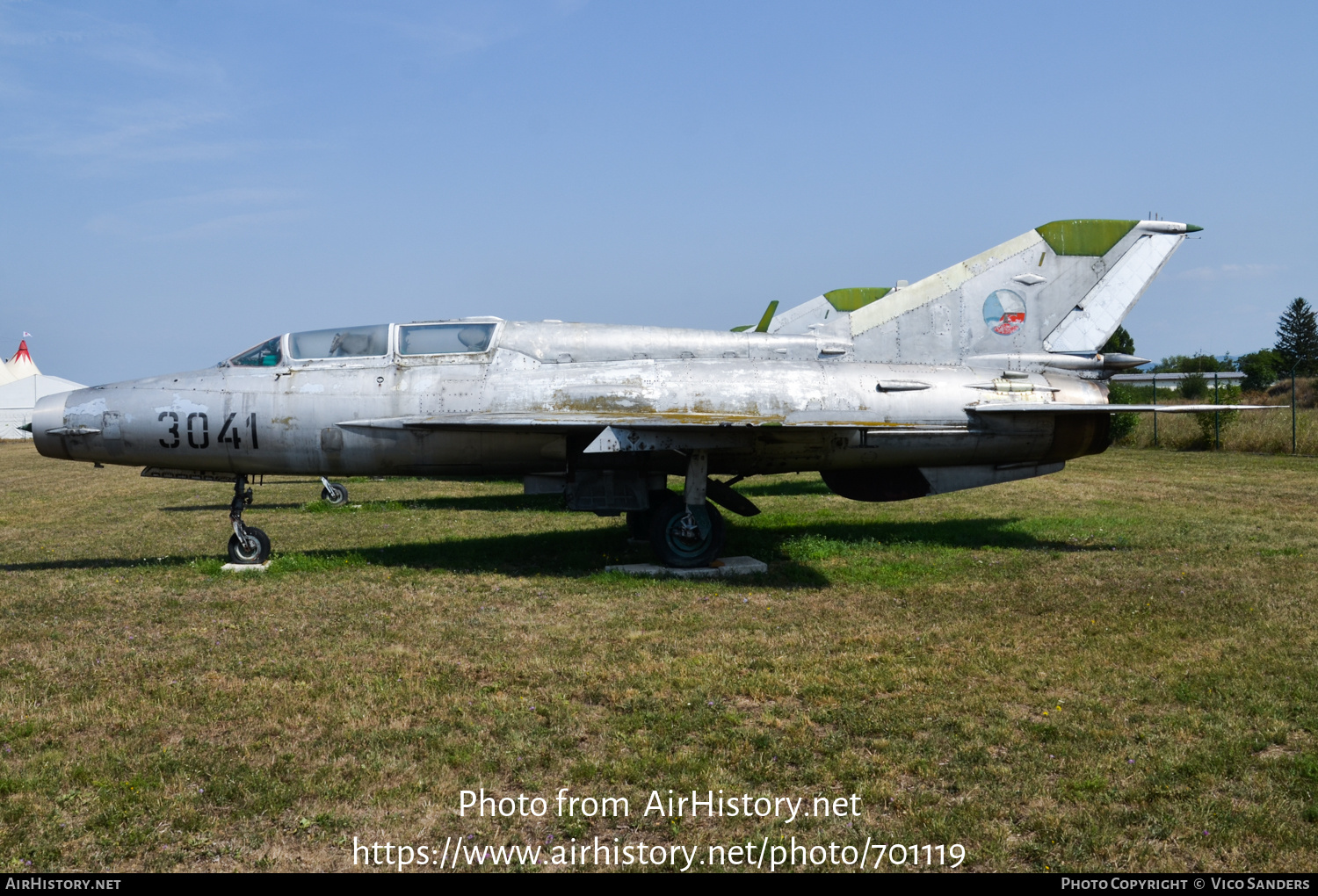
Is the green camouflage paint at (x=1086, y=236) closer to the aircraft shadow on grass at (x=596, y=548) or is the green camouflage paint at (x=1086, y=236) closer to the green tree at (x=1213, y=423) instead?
the aircraft shadow on grass at (x=596, y=548)

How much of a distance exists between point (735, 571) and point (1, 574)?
848cm

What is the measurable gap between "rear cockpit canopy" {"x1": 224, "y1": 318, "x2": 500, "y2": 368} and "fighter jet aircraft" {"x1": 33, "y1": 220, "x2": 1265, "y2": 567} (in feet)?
0.07

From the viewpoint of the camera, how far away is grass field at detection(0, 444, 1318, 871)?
13.3 ft

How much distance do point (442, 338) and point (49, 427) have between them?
4.41 metres

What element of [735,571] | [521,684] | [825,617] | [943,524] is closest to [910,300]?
[943,524]

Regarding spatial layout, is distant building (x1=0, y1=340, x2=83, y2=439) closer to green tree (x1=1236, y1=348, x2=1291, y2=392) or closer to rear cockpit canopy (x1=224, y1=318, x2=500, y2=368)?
rear cockpit canopy (x1=224, y1=318, x2=500, y2=368)

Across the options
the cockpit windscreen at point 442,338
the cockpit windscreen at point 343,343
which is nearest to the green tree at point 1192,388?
the cockpit windscreen at point 442,338

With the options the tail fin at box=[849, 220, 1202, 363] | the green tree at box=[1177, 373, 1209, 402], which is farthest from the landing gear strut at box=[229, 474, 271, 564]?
the green tree at box=[1177, 373, 1209, 402]

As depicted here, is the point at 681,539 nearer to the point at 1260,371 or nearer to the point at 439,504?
the point at 439,504

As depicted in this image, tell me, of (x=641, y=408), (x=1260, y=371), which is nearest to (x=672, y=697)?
(x=641, y=408)

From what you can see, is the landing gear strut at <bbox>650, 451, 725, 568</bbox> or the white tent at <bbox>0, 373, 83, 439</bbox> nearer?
the landing gear strut at <bbox>650, 451, 725, 568</bbox>

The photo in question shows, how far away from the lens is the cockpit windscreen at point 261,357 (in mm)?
10406

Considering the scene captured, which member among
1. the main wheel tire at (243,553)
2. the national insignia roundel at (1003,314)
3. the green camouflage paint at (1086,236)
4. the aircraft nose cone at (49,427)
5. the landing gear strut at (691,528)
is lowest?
the main wheel tire at (243,553)

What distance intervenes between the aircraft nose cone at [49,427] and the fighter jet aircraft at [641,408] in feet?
0.09
